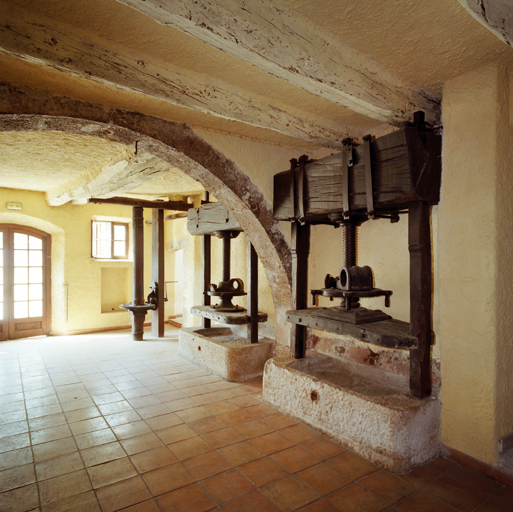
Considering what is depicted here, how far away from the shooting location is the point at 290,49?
6.29ft

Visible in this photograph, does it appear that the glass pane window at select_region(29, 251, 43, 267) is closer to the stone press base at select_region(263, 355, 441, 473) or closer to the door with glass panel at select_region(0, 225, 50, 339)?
the door with glass panel at select_region(0, 225, 50, 339)

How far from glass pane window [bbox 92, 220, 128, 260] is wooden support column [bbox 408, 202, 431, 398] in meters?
7.20

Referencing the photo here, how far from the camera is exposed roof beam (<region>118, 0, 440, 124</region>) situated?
160 centimetres

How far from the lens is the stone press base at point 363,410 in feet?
7.86

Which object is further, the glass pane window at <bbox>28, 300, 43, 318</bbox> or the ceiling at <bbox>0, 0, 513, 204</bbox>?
the glass pane window at <bbox>28, 300, 43, 318</bbox>

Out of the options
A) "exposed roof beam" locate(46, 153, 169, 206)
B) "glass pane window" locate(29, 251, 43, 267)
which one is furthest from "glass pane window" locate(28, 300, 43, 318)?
"exposed roof beam" locate(46, 153, 169, 206)

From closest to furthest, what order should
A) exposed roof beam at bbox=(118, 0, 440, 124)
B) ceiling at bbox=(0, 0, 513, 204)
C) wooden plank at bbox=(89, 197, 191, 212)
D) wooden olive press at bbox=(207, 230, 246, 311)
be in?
exposed roof beam at bbox=(118, 0, 440, 124) < ceiling at bbox=(0, 0, 513, 204) < wooden olive press at bbox=(207, 230, 246, 311) < wooden plank at bbox=(89, 197, 191, 212)

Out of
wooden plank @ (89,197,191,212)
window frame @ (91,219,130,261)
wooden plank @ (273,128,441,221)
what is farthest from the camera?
window frame @ (91,219,130,261)

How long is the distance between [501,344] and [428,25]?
198 centimetres

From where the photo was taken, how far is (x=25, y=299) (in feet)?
24.4

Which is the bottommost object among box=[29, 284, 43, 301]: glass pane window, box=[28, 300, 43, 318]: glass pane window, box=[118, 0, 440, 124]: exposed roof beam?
box=[28, 300, 43, 318]: glass pane window

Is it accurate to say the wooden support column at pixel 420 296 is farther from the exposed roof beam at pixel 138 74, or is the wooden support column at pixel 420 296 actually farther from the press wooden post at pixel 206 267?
the press wooden post at pixel 206 267

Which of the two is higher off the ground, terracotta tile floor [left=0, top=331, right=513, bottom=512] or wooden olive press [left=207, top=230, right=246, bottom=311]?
wooden olive press [left=207, top=230, right=246, bottom=311]

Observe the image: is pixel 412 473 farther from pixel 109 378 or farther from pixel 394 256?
pixel 109 378
